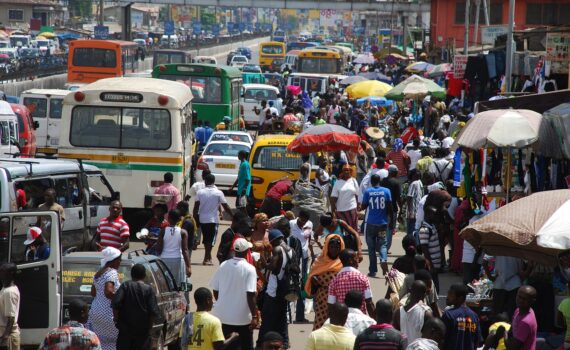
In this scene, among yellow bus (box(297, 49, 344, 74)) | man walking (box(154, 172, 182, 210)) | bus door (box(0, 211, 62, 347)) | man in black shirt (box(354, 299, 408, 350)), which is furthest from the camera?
yellow bus (box(297, 49, 344, 74))

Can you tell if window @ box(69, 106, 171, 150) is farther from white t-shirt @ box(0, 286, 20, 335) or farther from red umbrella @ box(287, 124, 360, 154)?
white t-shirt @ box(0, 286, 20, 335)

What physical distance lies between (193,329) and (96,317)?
1581 millimetres

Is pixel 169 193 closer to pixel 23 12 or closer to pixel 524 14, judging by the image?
pixel 524 14

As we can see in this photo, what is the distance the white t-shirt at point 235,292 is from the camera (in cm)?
1106

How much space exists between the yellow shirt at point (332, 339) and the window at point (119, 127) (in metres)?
12.0

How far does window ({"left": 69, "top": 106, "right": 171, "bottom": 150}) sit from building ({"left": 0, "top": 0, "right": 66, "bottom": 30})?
97280 millimetres

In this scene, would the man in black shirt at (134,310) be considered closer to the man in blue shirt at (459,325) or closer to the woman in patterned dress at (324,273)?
the woman in patterned dress at (324,273)

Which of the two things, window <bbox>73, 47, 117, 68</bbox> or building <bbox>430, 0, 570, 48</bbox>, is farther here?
building <bbox>430, 0, 570, 48</bbox>

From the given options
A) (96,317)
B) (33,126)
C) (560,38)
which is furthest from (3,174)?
(33,126)

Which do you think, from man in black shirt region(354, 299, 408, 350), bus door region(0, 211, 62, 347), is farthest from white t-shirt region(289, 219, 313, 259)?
man in black shirt region(354, 299, 408, 350)

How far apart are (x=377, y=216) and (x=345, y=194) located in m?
1.03

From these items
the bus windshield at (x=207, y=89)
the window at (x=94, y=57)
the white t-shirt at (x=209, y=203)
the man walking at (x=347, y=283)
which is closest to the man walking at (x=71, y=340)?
the man walking at (x=347, y=283)

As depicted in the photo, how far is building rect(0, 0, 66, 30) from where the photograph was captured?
389ft

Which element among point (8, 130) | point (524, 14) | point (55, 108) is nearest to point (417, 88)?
point (55, 108)
